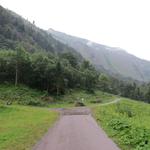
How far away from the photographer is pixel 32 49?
18800 cm

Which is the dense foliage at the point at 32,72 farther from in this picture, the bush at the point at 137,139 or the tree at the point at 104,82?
the bush at the point at 137,139

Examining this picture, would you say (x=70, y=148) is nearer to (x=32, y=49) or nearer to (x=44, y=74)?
(x=44, y=74)

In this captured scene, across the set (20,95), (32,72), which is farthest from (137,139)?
(32,72)

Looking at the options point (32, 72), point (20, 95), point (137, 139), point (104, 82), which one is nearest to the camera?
point (137, 139)

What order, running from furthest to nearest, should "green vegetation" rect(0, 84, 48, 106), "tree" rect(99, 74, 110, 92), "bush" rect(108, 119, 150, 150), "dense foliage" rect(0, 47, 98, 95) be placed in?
"tree" rect(99, 74, 110, 92)
"dense foliage" rect(0, 47, 98, 95)
"green vegetation" rect(0, 84, 48, 106)
"bush" rect(108, 119, 150, 150)

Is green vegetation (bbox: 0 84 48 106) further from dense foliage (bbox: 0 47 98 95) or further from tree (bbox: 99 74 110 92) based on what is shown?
tree (bbox: 99 74 110 92)

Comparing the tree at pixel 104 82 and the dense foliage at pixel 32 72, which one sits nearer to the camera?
the dense foliage at pixel 32 72

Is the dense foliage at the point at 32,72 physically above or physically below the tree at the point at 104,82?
above

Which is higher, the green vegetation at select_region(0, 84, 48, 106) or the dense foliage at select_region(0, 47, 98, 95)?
the dense foliage at select_region(0, 47, 98, 95)

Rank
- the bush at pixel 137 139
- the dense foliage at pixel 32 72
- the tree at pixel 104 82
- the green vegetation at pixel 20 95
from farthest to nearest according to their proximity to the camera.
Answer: the tree at pixel 104 82, the dense foliage at pixel 32 72, the green vegetation at pixel 20 95, the bush at pixel 137 139

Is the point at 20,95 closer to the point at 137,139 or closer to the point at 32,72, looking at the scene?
the point at 32,72

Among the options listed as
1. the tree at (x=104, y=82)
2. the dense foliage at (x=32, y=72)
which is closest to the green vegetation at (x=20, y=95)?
the dense foliage at (x=32, y=72)

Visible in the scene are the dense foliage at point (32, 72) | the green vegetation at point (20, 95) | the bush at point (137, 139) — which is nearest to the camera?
the bush at point (137, 139)

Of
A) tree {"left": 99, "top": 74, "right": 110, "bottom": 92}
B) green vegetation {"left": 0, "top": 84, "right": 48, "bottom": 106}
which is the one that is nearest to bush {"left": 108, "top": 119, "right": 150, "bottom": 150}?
green vegetation {"left": 0, "top": 84, "right": 48, "bottom": 106}
